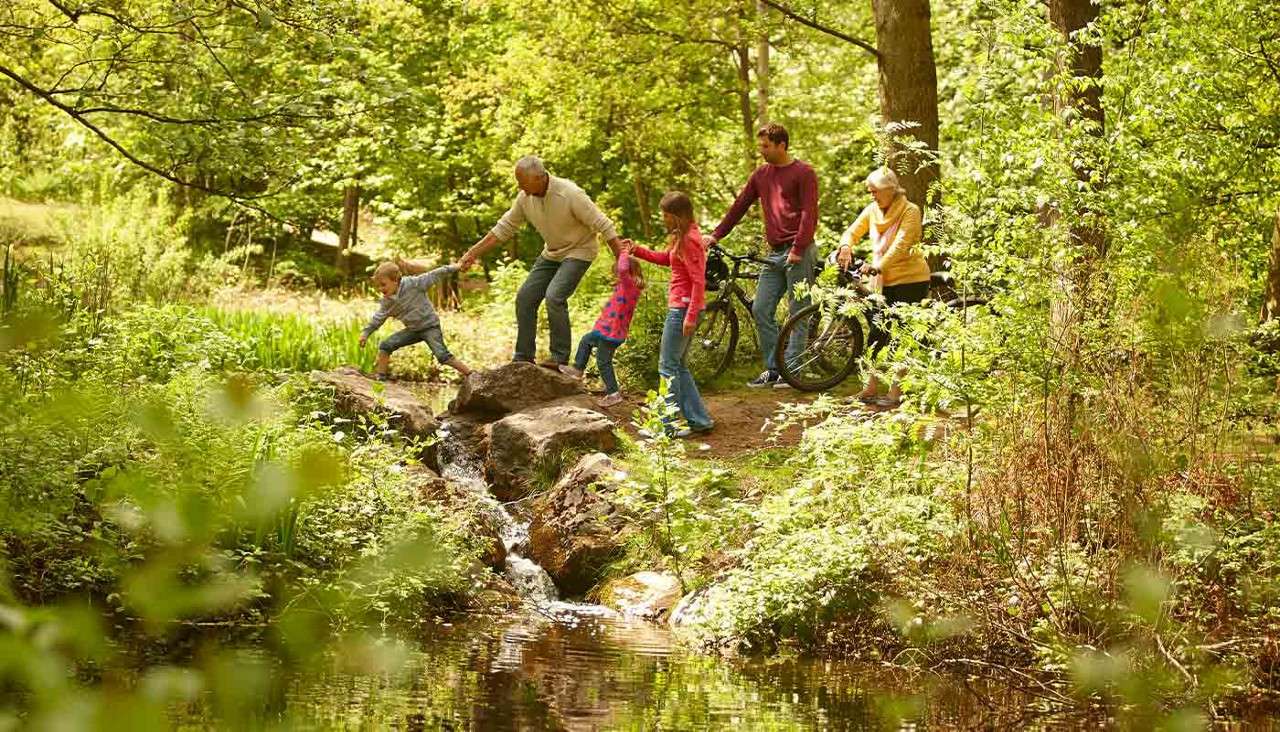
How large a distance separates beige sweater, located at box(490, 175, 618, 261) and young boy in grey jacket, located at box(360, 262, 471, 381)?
38.3 inches

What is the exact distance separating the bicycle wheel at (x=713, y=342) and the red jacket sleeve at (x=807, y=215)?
59.6 inches

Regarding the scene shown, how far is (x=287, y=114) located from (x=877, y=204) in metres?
5.27

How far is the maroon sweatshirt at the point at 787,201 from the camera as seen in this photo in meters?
11.6

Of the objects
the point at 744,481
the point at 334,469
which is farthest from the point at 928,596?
the point at 334,469

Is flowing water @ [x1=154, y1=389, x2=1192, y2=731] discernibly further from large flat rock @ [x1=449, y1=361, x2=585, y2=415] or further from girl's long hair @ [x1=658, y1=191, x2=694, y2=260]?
large flat rock @ [x1=449, y1=361, x2=585, y2=415]

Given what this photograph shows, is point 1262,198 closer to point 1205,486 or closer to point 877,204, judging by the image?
point 877,204

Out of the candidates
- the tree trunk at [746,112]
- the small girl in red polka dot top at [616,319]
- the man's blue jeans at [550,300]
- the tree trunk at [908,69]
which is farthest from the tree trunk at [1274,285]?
the tree trunk at [746,112]

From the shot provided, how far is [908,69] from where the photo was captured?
13.2m

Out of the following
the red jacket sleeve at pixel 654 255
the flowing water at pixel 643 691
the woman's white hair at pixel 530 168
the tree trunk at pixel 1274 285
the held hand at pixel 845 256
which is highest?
the woman's white hair at pixel 530 168

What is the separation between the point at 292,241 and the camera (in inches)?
1192

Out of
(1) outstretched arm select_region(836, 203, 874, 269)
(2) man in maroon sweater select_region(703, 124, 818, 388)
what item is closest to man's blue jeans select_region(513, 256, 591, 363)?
(2) man in maroon sweater select_region(703, 124, 818, 388)

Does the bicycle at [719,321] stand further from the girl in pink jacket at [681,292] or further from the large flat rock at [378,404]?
the large flat rock at [378,404]

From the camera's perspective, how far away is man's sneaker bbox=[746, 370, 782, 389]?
1250 centimetres

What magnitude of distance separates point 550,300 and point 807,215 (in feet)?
7.76
